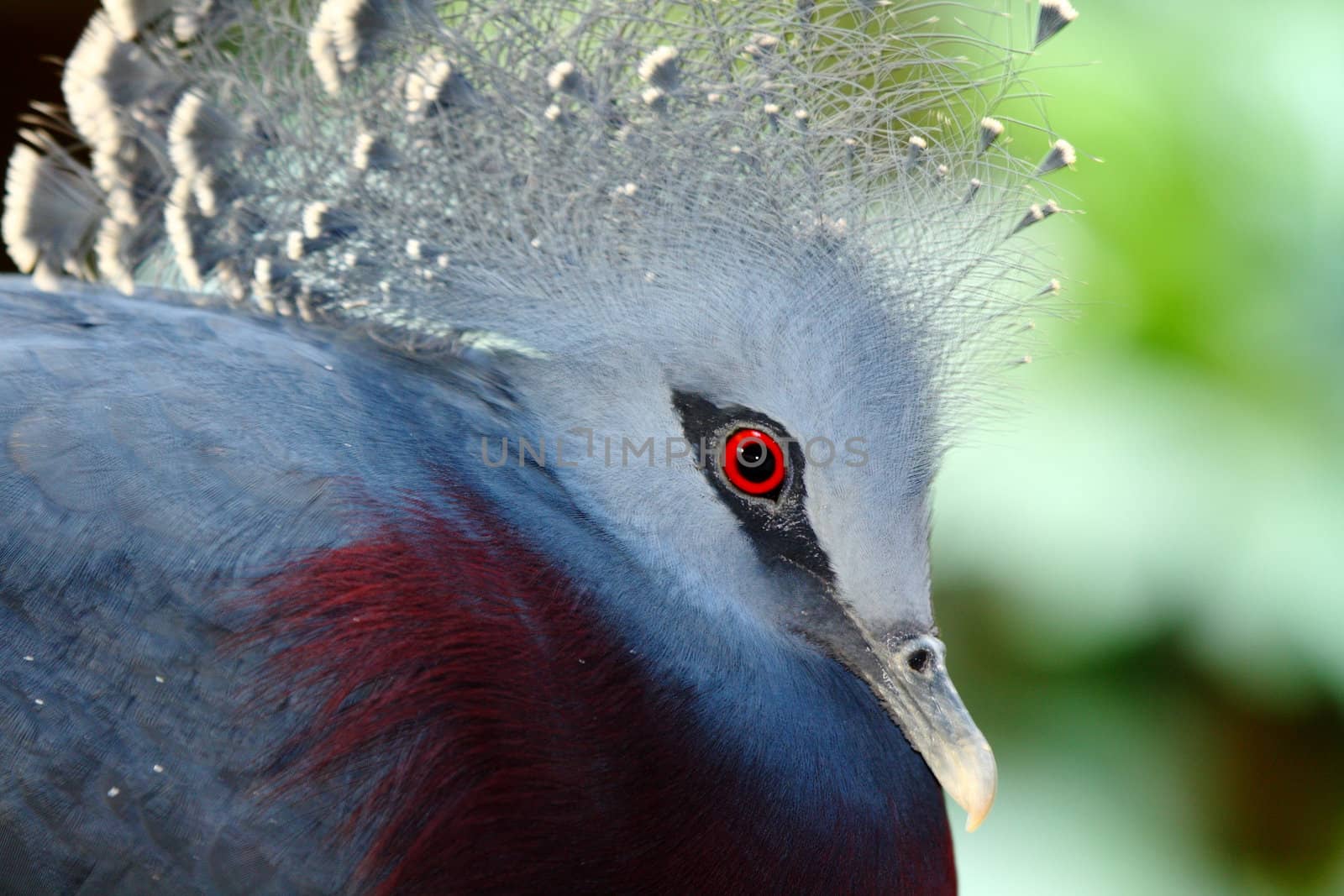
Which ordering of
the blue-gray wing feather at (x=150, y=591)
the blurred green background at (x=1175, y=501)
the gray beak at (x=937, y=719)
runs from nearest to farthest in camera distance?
the blue-gray wing feather at (x=150, y=591)
the gray beak at (x=937, y=719)
the blurred green background at (x=1175, y=501)

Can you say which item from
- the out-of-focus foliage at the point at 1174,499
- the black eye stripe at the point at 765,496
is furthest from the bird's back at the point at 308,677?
the out-of-focus foliage at the point at 1174,499

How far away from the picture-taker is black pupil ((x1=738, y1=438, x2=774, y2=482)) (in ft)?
3.84

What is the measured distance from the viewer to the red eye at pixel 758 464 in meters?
1.17

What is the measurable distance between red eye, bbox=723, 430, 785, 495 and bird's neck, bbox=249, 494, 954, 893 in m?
0.15

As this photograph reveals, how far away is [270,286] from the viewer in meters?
1.24

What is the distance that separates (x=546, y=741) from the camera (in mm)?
1054

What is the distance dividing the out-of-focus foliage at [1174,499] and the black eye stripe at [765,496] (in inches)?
31.6

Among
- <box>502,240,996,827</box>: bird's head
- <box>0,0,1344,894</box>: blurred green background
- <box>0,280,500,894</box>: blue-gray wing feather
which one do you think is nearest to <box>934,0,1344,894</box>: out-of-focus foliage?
<box>0,0,1344,894</box>: blurred green background

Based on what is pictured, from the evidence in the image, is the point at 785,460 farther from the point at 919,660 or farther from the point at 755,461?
the point at 919,660

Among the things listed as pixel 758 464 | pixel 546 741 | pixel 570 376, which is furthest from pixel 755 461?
pixel 546 741

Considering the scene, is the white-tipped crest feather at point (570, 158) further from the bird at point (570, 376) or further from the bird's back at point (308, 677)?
the bird's back at point (308, 677)

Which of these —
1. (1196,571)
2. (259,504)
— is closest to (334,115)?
(259,504)

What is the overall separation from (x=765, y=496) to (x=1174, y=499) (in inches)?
40.7

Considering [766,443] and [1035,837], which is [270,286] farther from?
[1035,837]
